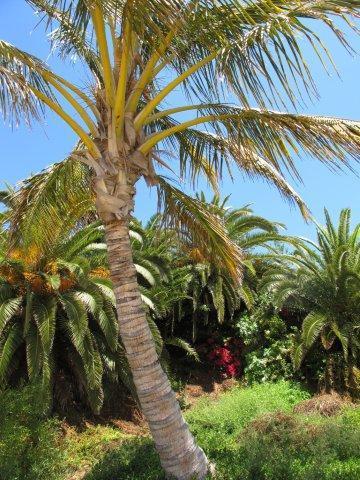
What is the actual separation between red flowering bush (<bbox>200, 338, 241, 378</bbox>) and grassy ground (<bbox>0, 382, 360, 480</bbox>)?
2.95 metres

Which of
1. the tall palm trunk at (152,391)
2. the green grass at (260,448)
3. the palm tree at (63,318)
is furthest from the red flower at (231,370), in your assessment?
the tall palm trunk at (152,391)

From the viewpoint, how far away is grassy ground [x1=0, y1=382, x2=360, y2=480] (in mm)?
7012

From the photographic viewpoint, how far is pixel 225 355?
651 inches

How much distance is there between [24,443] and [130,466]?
5.10 ft

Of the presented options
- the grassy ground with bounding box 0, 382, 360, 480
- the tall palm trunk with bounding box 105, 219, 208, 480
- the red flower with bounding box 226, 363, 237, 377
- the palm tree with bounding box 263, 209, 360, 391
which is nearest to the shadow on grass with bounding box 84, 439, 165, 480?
the grassy ground with bounding box 0, 382, 360, 480

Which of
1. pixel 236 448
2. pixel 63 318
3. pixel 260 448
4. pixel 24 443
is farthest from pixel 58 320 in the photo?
pixel 260 448

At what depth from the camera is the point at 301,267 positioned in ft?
51.9

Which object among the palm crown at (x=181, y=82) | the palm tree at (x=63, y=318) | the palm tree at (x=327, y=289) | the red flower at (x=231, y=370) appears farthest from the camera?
the red flower at (x=231, y=370)

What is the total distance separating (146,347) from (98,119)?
2.96m

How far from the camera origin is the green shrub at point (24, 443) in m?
6.73

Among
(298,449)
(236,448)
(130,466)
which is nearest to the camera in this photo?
(130,466)

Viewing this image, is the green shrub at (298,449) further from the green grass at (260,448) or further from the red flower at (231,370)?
the red flower at (231,370)

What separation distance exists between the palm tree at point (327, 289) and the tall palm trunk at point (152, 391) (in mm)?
7949

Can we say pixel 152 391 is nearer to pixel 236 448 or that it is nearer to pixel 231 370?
pixel 236 448
